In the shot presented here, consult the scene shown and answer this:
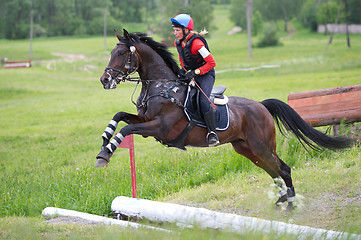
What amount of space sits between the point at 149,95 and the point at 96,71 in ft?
137

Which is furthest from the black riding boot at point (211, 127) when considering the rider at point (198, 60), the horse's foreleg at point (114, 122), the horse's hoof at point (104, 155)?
the horse's hoof at point (104, 155)

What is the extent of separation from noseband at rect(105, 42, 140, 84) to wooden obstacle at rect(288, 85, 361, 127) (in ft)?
17.2

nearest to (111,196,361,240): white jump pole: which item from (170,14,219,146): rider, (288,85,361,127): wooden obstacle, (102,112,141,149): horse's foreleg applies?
(102,112,141,149): horse's foreleg

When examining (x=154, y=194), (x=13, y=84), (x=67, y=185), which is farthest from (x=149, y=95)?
(x=13, y=84)

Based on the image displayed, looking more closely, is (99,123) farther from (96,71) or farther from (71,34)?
(71,34)

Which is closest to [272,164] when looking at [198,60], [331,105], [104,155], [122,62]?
[198,60]

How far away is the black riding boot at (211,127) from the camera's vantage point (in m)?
6.59

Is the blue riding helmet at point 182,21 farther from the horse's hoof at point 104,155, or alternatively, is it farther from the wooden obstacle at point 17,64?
the wooden obstacle at point 17,64

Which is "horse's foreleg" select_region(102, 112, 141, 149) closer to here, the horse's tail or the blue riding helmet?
the blue riding helmet

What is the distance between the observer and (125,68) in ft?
20.9

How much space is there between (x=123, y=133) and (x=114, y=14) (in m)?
89.4

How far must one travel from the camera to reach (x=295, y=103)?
34.2 ft

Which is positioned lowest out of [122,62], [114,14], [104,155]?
[104,155]

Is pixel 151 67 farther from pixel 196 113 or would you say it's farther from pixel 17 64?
pixel 17 64
